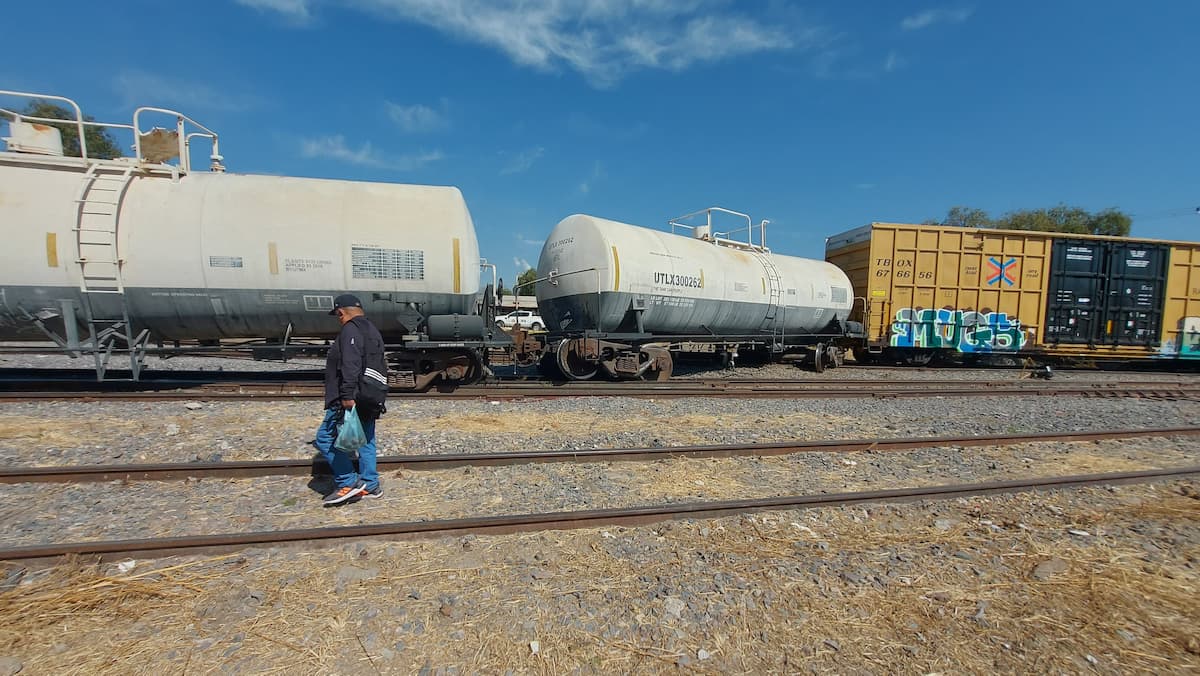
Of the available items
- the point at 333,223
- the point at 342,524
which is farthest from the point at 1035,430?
the point at 333,223

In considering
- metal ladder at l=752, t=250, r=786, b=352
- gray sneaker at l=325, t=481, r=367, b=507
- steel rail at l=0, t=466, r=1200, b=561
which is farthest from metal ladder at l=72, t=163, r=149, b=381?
metal ladder at l=752, t=250, r=786, b=352

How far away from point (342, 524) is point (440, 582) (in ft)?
4.40

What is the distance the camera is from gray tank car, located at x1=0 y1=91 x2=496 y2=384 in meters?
7.19

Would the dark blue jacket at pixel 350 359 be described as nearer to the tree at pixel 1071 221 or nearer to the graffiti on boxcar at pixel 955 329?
the graffiti on boxcar at pixel 955 329

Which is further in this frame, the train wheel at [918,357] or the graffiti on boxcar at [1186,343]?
the graffiti on boxcar at [1186,343]

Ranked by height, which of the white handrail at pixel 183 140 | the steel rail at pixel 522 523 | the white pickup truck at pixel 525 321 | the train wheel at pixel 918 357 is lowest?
the steel rail at pixel 522 523

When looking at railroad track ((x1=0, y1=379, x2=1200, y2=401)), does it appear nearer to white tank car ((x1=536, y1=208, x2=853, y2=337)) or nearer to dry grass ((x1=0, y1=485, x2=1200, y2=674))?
white tank car ((x1=536, y1=208, x2=853, y2=337))

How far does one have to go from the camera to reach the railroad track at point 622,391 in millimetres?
8000

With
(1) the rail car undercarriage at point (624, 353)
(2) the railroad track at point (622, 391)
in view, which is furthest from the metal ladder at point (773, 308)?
(2) the railroad track at point (622, 391)

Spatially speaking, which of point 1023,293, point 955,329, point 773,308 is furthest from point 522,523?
point 1023,293

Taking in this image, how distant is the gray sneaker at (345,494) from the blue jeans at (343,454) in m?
0.04

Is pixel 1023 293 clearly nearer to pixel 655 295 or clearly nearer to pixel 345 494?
pixel 655 295

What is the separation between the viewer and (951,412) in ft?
29.3

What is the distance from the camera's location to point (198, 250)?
762 centimetres
